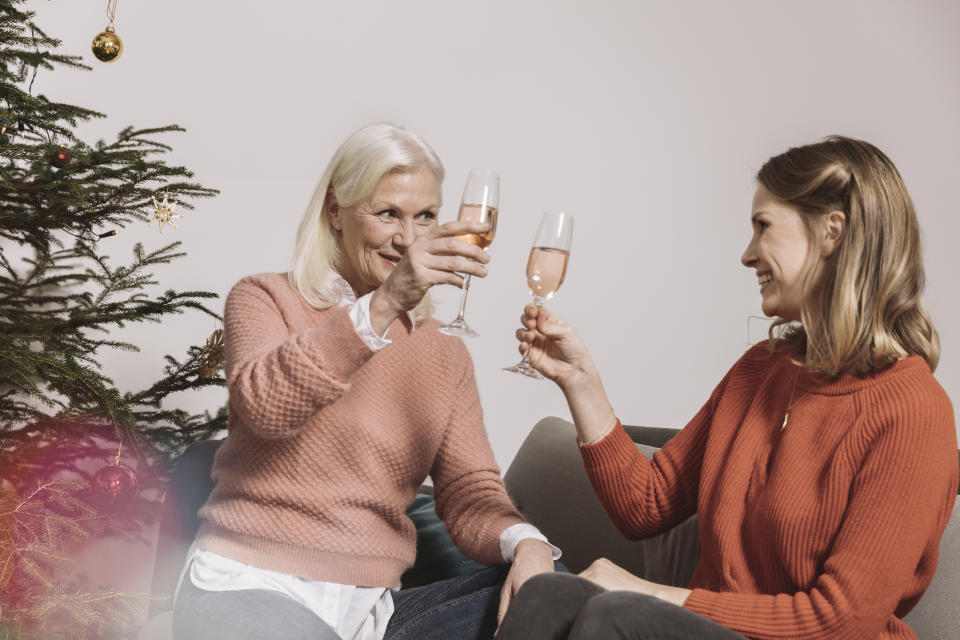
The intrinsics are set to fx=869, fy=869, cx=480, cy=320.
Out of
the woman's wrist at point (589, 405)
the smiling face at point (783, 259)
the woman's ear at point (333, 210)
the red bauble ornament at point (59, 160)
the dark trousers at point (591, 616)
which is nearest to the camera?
the dark trousers at point (591, 616)

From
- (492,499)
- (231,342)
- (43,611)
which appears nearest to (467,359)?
(492,499)

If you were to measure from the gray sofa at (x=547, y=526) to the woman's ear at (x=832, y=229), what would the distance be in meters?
0.52

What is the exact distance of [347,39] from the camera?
3084 millimetres

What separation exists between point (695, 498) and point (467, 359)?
54 cm

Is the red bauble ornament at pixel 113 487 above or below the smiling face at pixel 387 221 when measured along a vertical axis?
below

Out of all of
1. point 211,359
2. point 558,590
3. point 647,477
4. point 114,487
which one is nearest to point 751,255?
point 647,477

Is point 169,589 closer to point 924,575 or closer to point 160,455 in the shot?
point 160,455

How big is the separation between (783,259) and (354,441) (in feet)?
2.69

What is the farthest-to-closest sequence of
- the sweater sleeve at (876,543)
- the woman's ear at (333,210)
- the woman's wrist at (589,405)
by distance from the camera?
the woman's ear at (333,210) → the woman's wrist at (589,405) → the sweater sleeve at (876,543)

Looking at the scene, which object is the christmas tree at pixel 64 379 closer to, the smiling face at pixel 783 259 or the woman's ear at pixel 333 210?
the woman's ear at pixel 333 210

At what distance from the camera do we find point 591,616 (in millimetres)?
1067

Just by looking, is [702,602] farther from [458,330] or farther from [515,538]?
[458,330]

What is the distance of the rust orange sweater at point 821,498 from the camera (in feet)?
4.07

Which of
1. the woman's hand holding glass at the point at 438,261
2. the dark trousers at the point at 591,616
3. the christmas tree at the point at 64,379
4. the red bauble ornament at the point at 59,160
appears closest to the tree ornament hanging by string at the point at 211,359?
the christmas tree at the point at 64,379
